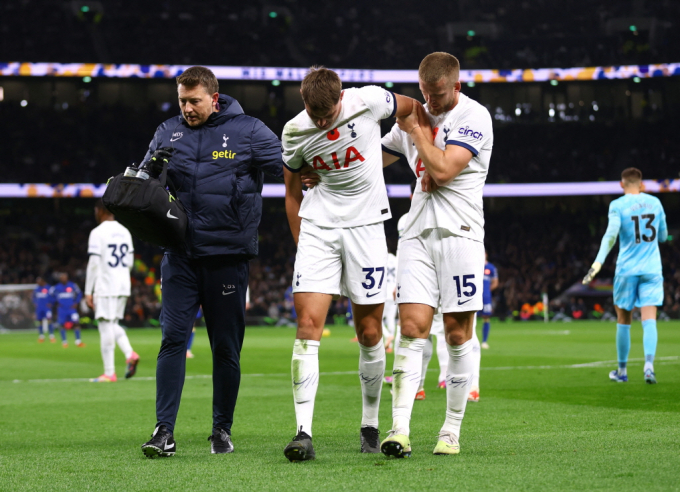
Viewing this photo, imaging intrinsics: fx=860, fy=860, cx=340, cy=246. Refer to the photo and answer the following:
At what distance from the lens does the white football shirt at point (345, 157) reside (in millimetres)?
4949

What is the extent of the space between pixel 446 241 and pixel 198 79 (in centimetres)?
183

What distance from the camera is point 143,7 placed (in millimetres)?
40344

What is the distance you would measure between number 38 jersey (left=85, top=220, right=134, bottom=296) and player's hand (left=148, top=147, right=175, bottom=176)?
6.78 m

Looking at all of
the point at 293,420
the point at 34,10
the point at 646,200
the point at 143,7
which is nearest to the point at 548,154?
the point at 143,7

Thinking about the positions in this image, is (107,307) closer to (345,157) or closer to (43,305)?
(345,157)

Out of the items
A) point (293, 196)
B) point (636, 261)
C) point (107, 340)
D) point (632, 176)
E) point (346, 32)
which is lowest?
point (107, 340)

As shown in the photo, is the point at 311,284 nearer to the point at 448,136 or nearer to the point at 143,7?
the point at 448,136

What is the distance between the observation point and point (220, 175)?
5.43m

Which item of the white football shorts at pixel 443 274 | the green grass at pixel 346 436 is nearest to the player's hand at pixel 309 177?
the white football shorts at pixel 443 274

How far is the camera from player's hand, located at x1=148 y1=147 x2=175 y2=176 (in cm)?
521

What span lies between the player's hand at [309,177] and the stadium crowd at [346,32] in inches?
1338

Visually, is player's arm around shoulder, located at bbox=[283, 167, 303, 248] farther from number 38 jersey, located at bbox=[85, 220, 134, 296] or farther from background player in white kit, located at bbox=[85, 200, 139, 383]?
number 38 jersey, located at bbox=[85, 220, 134, 296]

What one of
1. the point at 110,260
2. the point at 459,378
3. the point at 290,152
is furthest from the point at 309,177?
the point at 110,260

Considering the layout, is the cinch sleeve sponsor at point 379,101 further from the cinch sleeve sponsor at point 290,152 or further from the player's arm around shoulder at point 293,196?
the player's arm around shoulder at point 293,196
